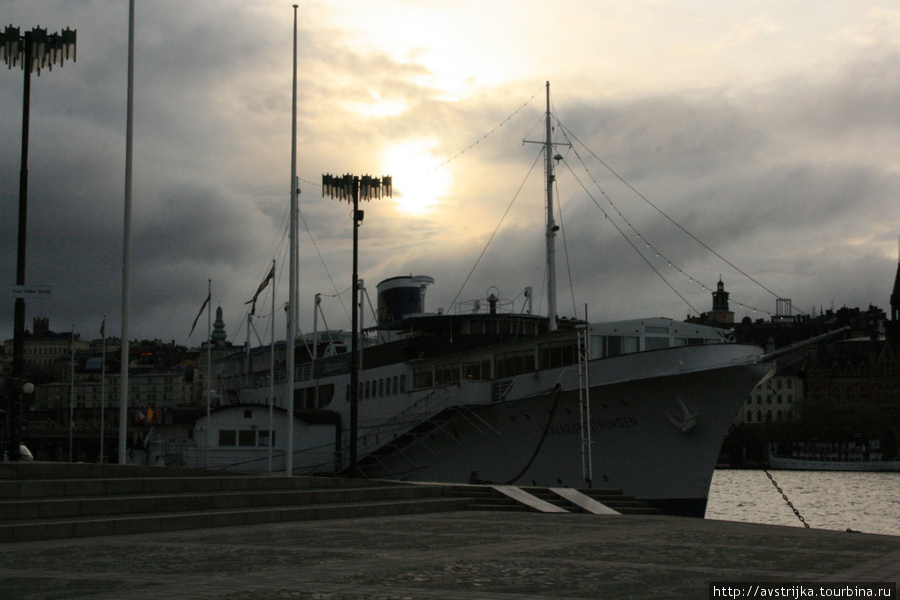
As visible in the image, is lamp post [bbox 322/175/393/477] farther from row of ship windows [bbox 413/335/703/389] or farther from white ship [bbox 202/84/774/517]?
row of ship windows [bbox 413/335/703/389]

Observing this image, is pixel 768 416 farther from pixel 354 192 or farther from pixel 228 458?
pixel 354 192

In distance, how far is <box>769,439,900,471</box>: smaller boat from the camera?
4828 inches

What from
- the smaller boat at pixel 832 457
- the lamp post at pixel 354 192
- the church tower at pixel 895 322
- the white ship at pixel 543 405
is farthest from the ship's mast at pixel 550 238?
the church tower at pixel 895 322

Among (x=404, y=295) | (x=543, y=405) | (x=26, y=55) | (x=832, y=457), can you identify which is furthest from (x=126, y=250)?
(x=832, y=457)

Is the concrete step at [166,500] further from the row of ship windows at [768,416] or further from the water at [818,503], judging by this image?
the row of ship windows at [768,416]

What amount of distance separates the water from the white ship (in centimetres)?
334

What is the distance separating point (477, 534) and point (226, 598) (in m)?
6.72

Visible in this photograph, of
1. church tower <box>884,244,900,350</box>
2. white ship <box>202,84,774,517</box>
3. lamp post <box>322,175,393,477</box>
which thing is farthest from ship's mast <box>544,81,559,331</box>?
church tower <box>884,244,900,350</box>

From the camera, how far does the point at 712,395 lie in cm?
3102

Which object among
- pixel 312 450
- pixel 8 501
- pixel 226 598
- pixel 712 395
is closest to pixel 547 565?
pixel 226 598

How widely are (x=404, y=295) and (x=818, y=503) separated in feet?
102

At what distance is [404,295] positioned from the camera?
51.5 metres

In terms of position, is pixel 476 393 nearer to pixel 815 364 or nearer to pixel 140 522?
pixel 140 522

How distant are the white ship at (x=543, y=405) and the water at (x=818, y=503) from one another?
11.0 feet
